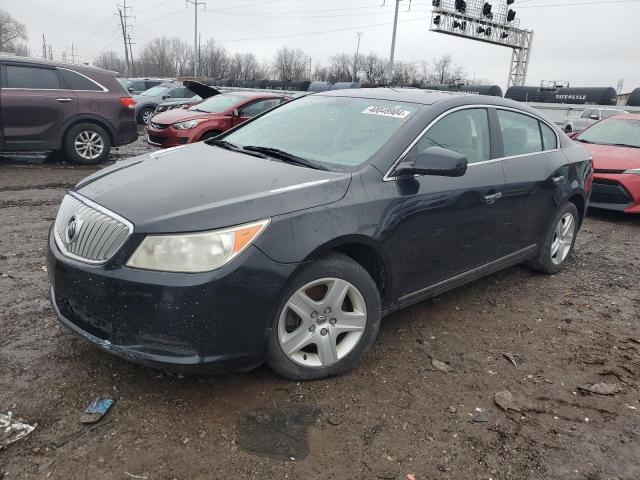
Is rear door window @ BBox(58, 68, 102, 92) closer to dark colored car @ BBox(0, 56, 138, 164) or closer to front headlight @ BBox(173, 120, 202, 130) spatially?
dark colored car @ BBox(0, 56, 138, 164)

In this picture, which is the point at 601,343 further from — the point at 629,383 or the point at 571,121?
the point at 571,121

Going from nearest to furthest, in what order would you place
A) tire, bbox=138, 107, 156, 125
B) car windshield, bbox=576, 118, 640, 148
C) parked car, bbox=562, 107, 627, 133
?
1. car windshield, bbox=576, 118, 640, 148
2. tire, bbox=138, 107, 156, 125
3. parked car, bbox=562, 107, 627, 133

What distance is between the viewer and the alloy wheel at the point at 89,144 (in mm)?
9547

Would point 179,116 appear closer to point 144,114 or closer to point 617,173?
point 617,173

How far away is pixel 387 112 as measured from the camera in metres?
3.59

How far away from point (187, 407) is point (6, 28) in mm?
96080

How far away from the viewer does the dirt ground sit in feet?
7.63

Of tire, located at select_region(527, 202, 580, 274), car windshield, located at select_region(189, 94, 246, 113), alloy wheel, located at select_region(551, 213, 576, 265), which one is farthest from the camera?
car windshield, located at select_region(189, 94, 246, 113)

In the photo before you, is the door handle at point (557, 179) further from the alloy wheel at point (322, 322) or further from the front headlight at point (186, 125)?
the front headlight at point (186, 125)

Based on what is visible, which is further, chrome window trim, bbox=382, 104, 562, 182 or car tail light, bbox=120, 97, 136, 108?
car tail light, bbox=120, 97, 136, 108

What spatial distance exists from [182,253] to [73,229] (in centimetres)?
72

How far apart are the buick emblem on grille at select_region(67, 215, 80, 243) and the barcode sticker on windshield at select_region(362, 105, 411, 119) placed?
201 centimetres

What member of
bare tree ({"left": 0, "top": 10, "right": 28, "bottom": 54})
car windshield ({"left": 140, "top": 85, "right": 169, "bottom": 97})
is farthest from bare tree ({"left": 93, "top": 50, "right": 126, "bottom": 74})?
car windshield ({"left": 140, "top": 85, "right": 169, "bottom": 97})

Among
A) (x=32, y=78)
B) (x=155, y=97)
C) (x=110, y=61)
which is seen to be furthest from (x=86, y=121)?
(x=110, y=61)
